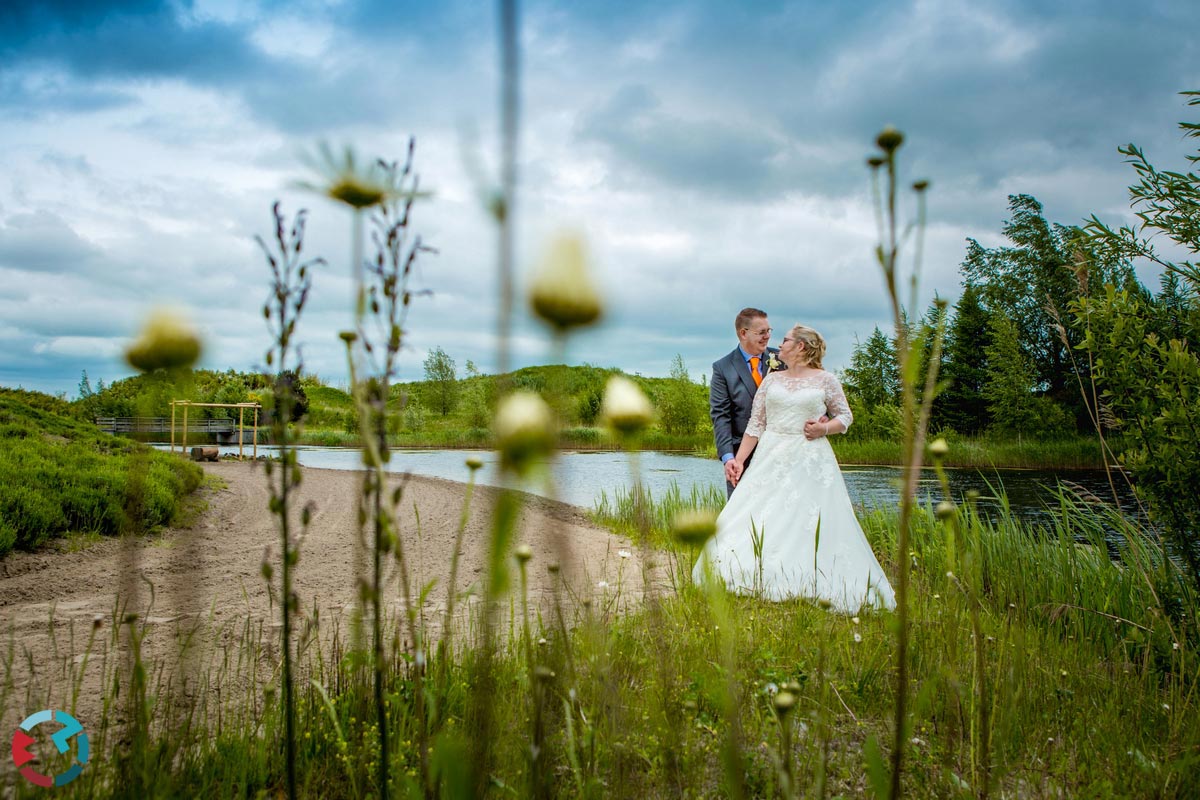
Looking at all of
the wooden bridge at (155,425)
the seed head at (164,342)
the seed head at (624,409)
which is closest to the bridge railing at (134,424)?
the wooden bridge at (155,425)

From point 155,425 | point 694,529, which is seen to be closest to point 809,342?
point 694,529

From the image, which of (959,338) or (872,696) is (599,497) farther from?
(959,338)

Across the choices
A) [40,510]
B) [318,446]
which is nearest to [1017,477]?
[40,510]

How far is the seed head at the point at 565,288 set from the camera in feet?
1.91

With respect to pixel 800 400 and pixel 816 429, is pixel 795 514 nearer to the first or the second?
pixel 816 429

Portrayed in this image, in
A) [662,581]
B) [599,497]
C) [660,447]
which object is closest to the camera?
[662,581]

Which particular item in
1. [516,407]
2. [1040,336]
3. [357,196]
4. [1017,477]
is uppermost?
[1040,336]

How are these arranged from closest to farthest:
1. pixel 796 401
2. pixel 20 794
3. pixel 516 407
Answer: pixel 516 407 → pixel 20 794 → pixel 796 401

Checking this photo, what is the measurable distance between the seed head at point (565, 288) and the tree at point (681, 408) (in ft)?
82.0

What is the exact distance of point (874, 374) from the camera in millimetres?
29141

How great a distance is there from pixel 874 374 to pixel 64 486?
28464 mm

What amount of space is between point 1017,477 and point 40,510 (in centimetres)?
1951

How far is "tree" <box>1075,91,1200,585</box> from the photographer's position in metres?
2.89

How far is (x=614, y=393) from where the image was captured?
34.3 inches
